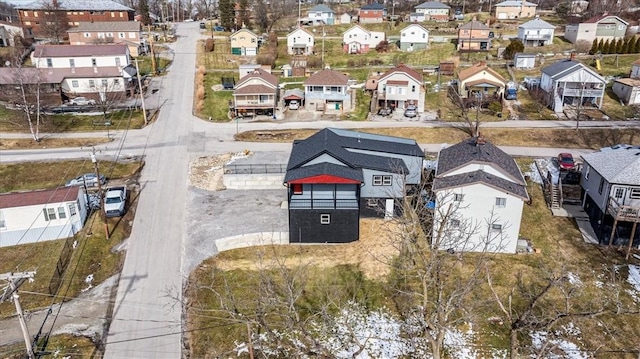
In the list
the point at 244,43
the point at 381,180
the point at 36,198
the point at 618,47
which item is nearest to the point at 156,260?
the point at 36,198

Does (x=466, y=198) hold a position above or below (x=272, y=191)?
above

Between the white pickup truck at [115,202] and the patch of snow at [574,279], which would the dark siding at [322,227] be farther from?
the white pickup truck at [115,202]

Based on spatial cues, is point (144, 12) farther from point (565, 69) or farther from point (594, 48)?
point (594, 48)

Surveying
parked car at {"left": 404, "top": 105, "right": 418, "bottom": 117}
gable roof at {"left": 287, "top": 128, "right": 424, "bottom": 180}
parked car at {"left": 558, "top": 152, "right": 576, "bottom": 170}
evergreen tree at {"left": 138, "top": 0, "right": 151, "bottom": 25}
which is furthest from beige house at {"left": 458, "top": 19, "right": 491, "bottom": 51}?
evergreen tree at {"left": 138, "top": 0, "right": 151, "bottom": 25}

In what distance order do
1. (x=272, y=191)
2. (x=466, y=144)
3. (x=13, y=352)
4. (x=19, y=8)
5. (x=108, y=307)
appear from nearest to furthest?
(x=13, y=352) < (x=108, y=307) < (x=466, y=144) < (x=272, y=191) < (x=19, y=8)

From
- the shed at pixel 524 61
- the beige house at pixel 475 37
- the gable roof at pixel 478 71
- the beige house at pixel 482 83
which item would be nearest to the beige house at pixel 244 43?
the beige house at pixel 475 37

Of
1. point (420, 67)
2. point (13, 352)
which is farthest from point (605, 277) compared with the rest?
point (420, 67)

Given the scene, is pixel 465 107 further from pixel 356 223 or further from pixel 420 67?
pixel 356 223
